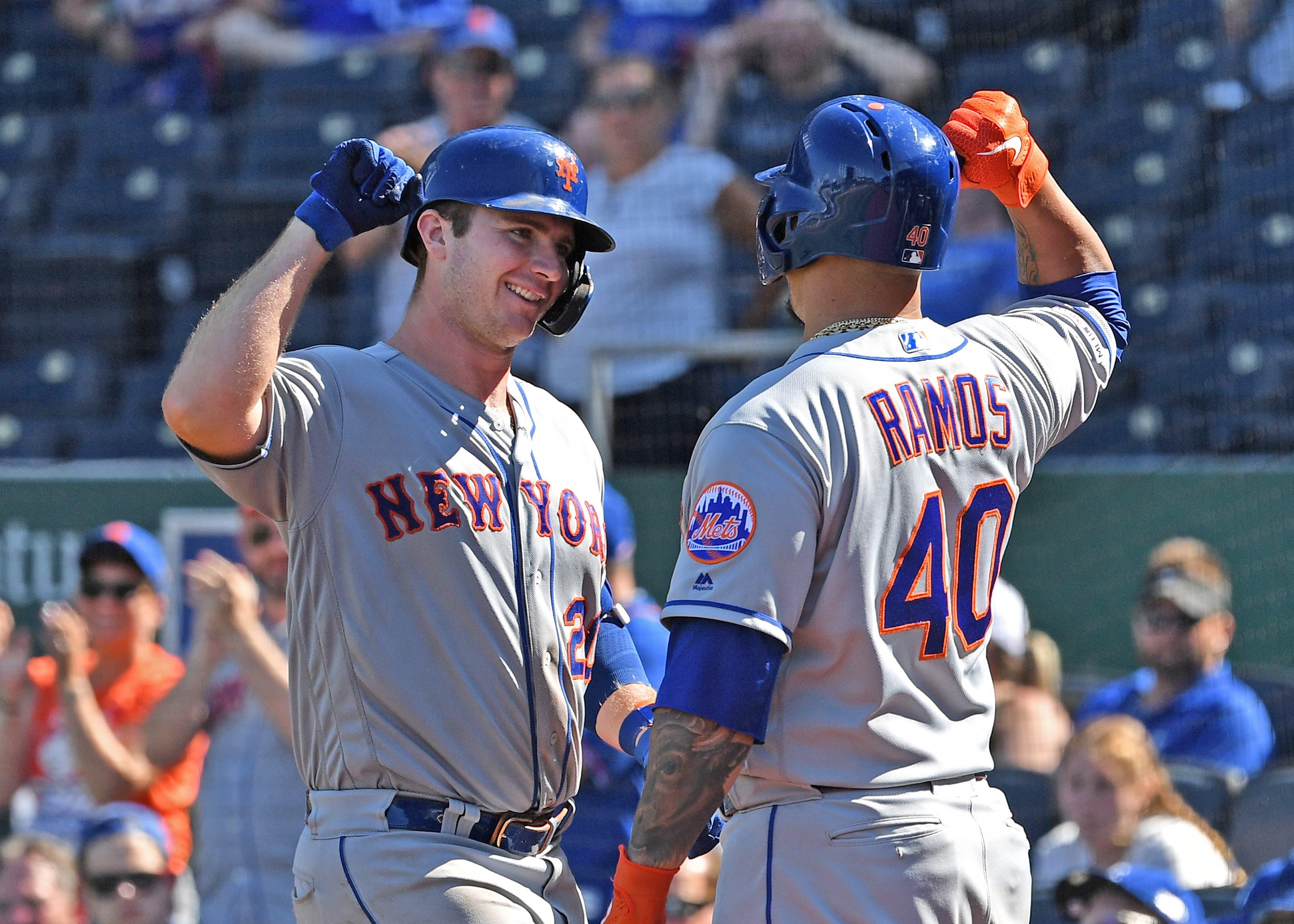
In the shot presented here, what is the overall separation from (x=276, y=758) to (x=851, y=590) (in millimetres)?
2372

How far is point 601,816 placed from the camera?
3.92 m

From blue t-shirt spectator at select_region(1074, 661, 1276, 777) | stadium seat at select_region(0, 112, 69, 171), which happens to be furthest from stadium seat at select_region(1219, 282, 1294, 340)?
stadium seat at select_region(0, 112, 69, 171)

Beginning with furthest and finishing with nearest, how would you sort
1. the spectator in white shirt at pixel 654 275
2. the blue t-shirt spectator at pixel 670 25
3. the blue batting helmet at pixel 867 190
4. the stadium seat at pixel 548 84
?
the stadium seat at pixel 548 84 → the blue t-shirt spectator at pixel 670 25 → the spectator in white shirt at pixel 654 275 → the blue batting helmet at pixel 867 190

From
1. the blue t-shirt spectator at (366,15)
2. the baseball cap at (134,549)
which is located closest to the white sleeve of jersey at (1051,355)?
the baseball cap at (134,549)

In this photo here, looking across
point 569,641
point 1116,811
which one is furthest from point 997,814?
point 1116,811

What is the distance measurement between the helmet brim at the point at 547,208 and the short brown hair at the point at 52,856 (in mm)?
2900

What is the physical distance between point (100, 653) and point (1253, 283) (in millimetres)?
5457

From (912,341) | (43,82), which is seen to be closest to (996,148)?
(912,341)

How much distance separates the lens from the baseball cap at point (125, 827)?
4.32 meters

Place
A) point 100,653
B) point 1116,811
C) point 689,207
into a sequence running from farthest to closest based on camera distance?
1. point 689,207
2. point 100,653
3. point 1116,811

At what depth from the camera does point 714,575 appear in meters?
2.00

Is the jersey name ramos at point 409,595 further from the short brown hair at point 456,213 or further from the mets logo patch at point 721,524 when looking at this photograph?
the mets logo patch at point 721,524

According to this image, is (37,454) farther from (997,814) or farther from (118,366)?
(997,814)

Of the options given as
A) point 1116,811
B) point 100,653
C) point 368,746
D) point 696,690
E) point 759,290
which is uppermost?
point 759,290
